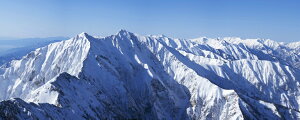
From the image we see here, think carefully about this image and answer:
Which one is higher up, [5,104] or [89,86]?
[5,104]

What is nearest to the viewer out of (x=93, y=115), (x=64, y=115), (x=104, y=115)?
(x=64, y=115)

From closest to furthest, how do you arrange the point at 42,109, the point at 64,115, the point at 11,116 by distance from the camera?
1. the point at 11,116
2. the point at 42,109
3. the point at 64,115

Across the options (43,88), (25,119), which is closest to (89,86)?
(43,88)

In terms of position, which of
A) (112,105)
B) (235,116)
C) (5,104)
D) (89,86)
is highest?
(5,104)

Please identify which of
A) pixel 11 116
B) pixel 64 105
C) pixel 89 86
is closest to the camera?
pixel 11 116

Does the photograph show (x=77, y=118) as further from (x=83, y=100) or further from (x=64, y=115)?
(x=83, y=100)

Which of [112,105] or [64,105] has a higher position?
[64,105]

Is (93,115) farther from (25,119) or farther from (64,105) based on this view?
(25,119)

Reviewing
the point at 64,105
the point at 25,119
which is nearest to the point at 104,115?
the point at 64,105

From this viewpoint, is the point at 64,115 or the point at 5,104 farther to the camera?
the point at 64,115
